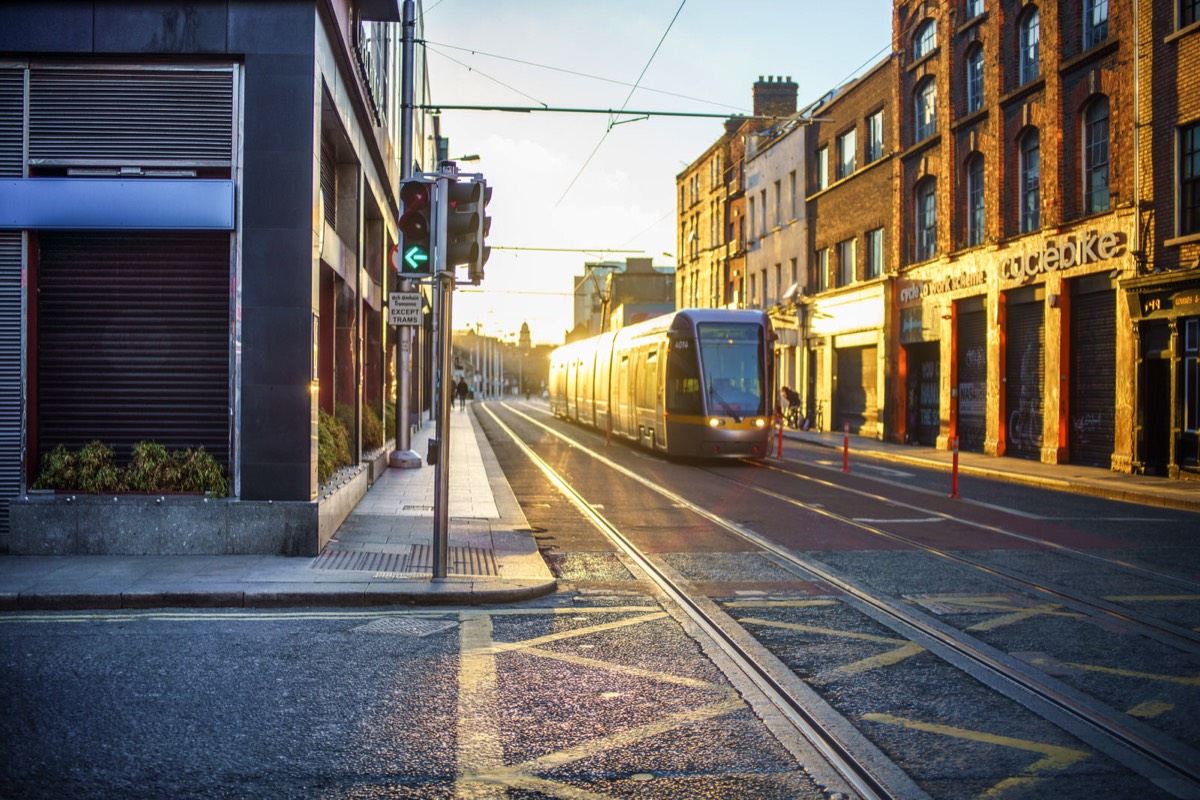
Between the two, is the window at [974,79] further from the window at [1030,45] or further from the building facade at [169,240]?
the building facade at [169,240]

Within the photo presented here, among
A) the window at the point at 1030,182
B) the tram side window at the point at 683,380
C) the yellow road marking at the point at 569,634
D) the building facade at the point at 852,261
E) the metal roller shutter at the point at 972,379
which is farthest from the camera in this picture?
the building facade at the point at 852,261

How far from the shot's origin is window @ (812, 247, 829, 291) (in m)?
39.1

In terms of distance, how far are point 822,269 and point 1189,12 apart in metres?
20.6

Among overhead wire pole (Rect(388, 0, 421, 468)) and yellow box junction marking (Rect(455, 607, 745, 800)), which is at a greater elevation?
overhead wire pole (Rect(388, 0, 421, 468))

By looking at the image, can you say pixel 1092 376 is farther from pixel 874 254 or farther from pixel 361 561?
pixel 361 561

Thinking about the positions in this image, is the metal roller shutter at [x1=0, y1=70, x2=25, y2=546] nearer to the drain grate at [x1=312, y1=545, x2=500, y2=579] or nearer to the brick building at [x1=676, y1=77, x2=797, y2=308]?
the drain grate at [x1=312, y1=545, x2=500, y2=579]

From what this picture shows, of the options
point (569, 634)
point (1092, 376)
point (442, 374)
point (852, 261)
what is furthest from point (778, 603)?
point (852, 261)

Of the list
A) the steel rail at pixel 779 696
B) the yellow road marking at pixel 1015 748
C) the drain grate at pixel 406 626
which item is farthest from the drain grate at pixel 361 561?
the yellow road marking at pixel 1015 748

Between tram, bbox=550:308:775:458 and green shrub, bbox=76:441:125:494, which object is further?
tram, bbox=550:308:775:458

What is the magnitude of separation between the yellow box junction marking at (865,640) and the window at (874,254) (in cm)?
2856

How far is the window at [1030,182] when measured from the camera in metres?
25.2

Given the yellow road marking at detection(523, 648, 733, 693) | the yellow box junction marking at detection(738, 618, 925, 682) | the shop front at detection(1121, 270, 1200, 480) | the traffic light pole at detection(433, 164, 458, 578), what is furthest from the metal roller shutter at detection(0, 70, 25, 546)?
the shop front at detection(1121, 270, 1200, 480)

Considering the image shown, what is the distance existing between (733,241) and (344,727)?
48.3 meters

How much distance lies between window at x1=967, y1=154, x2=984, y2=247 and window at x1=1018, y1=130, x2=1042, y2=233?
213 cm
